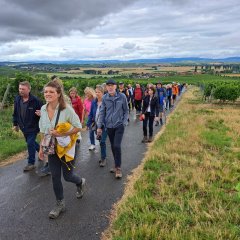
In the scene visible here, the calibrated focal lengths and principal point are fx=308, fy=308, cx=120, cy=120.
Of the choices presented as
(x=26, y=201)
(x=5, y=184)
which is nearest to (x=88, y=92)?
(x=5, y=184)

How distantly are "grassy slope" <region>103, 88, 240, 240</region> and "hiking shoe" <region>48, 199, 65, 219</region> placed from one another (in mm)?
844

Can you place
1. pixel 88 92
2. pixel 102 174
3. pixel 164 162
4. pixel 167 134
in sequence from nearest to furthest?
pixel 102 174 → pixel 164 162 → pixel 88 92 → pixel 167 134

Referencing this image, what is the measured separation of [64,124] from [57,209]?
1.34 meters

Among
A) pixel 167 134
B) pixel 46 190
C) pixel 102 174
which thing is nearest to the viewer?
pixel 46 190

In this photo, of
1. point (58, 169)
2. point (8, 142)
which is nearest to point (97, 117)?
point (58, 169)

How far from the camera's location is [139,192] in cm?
540

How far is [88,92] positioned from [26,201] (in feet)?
13.4

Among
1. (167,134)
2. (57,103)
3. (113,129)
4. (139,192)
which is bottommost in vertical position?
(167,134)

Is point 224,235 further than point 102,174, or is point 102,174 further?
point 102,174

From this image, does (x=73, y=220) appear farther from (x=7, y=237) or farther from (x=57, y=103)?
(x=57, y=103)

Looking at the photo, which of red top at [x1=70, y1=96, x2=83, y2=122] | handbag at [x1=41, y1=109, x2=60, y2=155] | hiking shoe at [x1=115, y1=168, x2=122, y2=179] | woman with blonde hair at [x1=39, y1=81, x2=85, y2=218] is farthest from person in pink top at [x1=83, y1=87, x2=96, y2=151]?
handbag at [x1=41, y1=109, x2=60, y2=155]

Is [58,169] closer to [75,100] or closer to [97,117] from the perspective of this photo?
[97,117]

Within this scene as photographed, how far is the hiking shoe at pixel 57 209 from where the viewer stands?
15.0 feet

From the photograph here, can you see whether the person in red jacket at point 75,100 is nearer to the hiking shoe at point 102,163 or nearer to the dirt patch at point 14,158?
the dirt patch at point 14,158
